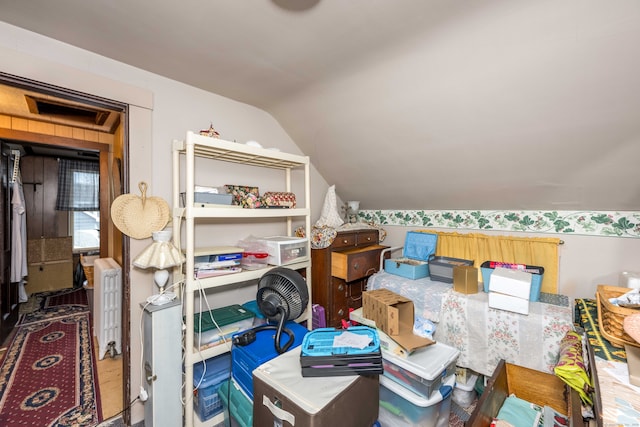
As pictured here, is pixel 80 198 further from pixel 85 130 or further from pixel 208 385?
pixel 208 385

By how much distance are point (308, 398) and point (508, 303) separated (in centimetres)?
142

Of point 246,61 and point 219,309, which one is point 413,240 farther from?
point 246,61

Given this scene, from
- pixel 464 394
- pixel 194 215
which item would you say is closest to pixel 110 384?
pixel 194 215

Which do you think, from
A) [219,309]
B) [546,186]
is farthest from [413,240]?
[219,309]

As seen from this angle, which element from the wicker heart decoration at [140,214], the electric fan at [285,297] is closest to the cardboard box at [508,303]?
the electric fan at [285,297]

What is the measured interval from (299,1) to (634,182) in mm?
2160

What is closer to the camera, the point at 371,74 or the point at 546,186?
→ the point at 371,74

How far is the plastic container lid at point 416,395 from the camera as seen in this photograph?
1.34 m

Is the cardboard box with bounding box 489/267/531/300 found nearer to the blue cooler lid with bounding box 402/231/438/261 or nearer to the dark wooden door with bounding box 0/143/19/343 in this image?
the blue cooler lid with bounding box 402/231/438/261

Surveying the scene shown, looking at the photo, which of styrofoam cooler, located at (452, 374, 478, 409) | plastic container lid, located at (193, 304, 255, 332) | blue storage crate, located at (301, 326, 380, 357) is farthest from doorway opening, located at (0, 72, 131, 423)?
styrofoam cooler, located at (452, 374, 478, 409)

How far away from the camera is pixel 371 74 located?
A: 5.47ft

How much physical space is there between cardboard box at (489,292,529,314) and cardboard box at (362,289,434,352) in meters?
0.52

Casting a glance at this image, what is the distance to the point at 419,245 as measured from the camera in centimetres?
264

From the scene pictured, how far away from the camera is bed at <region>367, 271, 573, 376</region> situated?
5.10ft
